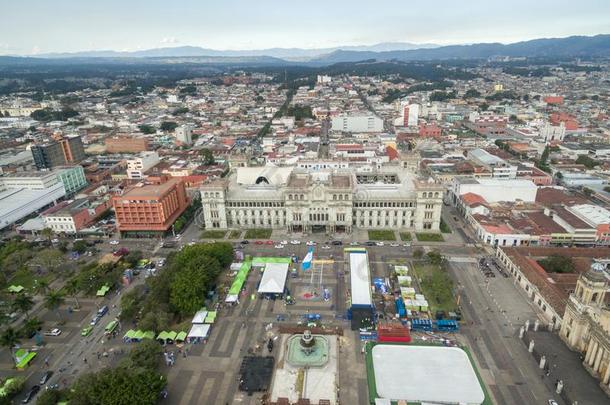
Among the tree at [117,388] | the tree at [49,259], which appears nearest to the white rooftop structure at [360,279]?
the tree at [117,388]

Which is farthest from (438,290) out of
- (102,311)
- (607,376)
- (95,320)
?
(95,320)

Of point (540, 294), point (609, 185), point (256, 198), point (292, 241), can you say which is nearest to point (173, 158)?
point (256, 198)

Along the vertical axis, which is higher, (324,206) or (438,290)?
(324,206)

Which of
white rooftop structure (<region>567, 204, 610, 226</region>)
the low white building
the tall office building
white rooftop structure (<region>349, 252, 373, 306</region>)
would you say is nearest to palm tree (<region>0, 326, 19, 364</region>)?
white rooftop structure (<region>349, 252, 373, 306</region>)

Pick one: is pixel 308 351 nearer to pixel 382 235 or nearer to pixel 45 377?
pixel 45 377

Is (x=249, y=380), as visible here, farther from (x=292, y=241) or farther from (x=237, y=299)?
(x=292, y=241)

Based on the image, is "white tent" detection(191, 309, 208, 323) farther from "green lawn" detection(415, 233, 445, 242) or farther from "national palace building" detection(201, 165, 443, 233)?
"green lawn" detection(415, 233, 445, 242)

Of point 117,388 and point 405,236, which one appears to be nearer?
point 117,388
